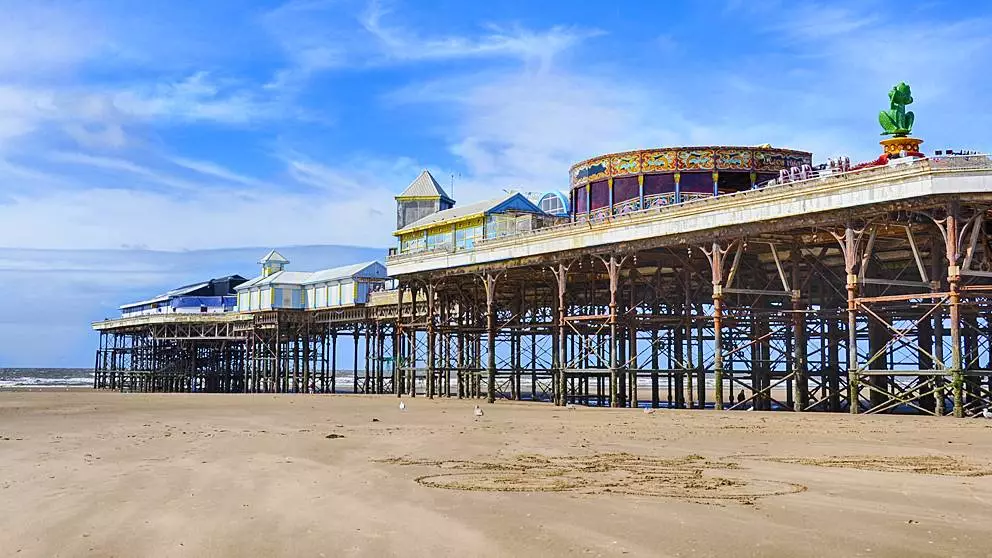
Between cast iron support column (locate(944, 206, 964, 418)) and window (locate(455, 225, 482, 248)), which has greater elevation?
window (locate(455, 225, 482, 248))

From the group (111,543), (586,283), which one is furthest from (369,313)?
(111,543)

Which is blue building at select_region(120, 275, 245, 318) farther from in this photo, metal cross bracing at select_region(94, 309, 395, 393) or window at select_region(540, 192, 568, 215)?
window at select_region(540, 192, 568, 215)

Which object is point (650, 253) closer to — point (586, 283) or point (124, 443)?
point (586, 283)

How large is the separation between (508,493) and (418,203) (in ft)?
180

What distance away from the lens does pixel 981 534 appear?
9602 millimetres

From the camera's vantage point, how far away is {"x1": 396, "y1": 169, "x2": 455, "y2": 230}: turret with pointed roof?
66.9 m

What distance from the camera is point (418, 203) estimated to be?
220 feet

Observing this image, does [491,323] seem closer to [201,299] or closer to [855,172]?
[855,172]

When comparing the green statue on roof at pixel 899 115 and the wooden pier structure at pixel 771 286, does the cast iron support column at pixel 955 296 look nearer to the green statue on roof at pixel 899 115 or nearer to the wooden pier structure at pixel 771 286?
the wooden pier structure at pixel 771 286

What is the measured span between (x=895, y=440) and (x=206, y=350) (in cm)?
9251

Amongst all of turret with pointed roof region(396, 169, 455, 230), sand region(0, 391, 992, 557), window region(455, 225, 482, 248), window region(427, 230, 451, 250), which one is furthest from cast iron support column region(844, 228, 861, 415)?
turret with pointed roof region(396, 169, 455, 230)

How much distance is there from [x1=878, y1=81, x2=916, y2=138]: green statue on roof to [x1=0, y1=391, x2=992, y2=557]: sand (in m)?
16.5

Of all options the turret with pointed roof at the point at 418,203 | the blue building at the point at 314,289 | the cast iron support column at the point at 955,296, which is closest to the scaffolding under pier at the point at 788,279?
the cast iron support column at the point at 955,296

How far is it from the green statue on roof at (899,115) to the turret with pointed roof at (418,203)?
34.3 metres
